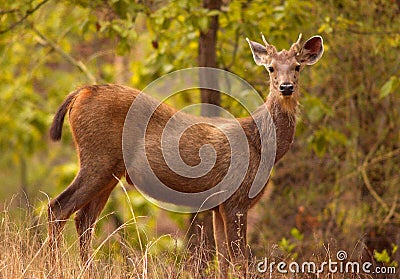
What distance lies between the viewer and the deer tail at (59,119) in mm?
7133

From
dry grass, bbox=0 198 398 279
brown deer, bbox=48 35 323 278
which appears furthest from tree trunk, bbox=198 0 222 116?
dry grass, bbox=0 198 398 279

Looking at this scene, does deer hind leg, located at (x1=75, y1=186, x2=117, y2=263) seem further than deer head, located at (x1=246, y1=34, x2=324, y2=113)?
Yes

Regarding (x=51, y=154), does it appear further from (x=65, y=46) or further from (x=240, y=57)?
(x=240, y=57)

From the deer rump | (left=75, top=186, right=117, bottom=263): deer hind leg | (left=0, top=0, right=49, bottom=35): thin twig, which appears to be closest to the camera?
the deer rump

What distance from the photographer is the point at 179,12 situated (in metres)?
8.77

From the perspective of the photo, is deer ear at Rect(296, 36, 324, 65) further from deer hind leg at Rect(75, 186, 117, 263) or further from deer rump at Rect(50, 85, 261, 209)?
deer hind leg at Rect(75, 186, 117, 263)

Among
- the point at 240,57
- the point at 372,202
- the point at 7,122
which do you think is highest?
the point at 240,57

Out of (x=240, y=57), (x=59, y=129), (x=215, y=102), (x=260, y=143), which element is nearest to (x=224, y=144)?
(x=260, y=143)

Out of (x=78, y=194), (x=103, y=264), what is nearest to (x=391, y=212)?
(x=78, y=194)

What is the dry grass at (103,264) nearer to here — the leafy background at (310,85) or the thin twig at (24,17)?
the leafy background at (310,85)

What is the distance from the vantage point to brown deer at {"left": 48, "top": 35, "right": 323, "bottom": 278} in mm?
6918

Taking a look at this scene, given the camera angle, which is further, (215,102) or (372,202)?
(372,202)

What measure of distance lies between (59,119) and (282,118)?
1.96 metres

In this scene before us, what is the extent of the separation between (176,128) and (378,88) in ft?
12.4
